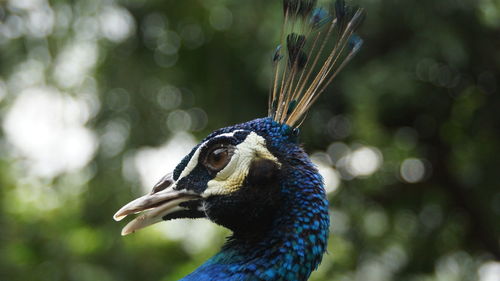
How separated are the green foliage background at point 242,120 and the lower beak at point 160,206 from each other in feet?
4.47

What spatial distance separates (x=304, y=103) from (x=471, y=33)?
5.15 feet

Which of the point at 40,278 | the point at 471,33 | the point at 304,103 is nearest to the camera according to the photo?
the point at 304,103

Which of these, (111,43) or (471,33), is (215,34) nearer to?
(111,43)

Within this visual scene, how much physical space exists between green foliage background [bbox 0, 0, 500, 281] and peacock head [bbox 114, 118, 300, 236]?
1.37m

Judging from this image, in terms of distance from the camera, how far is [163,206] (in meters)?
1.20

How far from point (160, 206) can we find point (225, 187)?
0.45ft

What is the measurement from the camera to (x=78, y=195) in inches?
113

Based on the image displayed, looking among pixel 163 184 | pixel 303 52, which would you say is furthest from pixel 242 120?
pixel 163 184

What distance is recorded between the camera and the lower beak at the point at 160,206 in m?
1.19

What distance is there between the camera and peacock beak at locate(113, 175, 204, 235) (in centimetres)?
119

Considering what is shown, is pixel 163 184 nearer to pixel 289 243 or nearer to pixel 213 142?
pixel 213 142

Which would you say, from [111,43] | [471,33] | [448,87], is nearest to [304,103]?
[471,33]

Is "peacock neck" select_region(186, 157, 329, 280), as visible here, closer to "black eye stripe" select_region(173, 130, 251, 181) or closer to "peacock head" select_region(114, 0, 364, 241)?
"peacock head" select_region(114, 0, 364, 241)

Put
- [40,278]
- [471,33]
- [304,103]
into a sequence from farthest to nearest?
[40,278] < [471,33] < [304,103]
